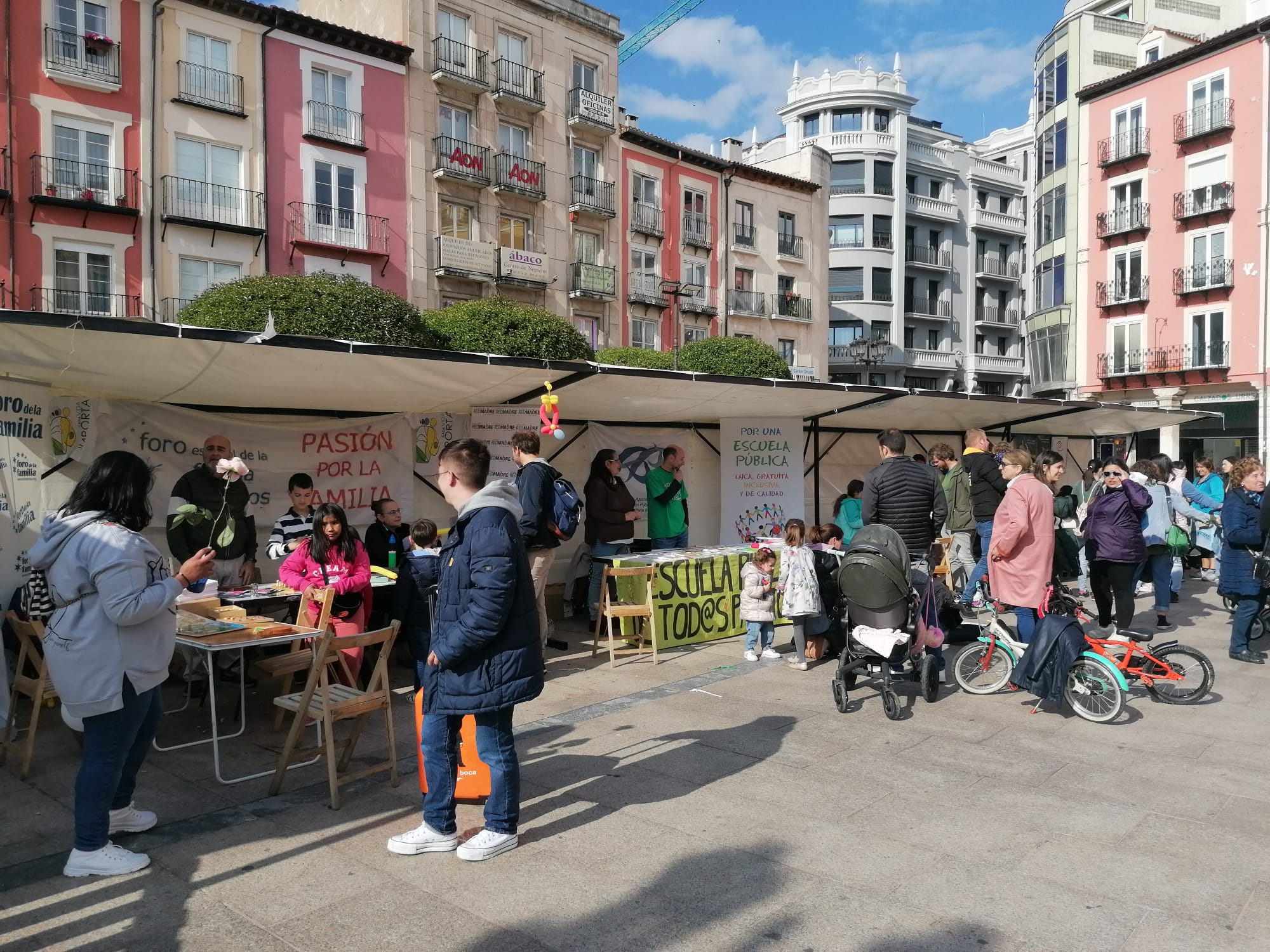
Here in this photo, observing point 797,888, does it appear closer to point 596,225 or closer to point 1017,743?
point 1017,743

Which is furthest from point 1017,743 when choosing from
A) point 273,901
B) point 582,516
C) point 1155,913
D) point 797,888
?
point 582,516

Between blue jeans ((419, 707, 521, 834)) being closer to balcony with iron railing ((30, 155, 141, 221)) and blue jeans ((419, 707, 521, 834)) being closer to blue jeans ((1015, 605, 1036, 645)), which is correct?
blue jeans ((1015, 605, 1036, 645))

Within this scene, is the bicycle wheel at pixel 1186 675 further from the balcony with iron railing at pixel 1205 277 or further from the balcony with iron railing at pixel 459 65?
the balcony with iron railing at pixel 1205 277

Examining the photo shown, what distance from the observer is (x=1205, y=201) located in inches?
1126

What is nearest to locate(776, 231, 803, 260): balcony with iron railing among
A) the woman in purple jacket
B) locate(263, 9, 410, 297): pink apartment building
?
locate(263, 9, 410, 297): pink apartment building

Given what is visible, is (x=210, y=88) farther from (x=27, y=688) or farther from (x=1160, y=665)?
(x=1160, y=665)

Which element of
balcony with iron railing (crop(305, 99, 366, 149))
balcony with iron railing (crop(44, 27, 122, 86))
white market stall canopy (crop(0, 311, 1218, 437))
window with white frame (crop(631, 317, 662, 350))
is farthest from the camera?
window with white frame (crop(631, 317, 662, 350))

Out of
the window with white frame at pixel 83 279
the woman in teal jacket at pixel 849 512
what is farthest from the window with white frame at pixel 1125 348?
the window with white frame at pixel 83 279

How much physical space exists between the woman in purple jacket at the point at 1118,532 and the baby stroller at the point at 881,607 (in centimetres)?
252

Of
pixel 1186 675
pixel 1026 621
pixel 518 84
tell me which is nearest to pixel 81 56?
pixel 518 84

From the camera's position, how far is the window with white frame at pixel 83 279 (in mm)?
19922

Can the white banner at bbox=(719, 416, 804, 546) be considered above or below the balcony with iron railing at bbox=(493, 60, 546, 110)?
below

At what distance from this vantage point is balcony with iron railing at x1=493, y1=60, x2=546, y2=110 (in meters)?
27.1

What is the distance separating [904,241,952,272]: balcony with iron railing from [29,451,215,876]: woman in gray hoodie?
158ft
